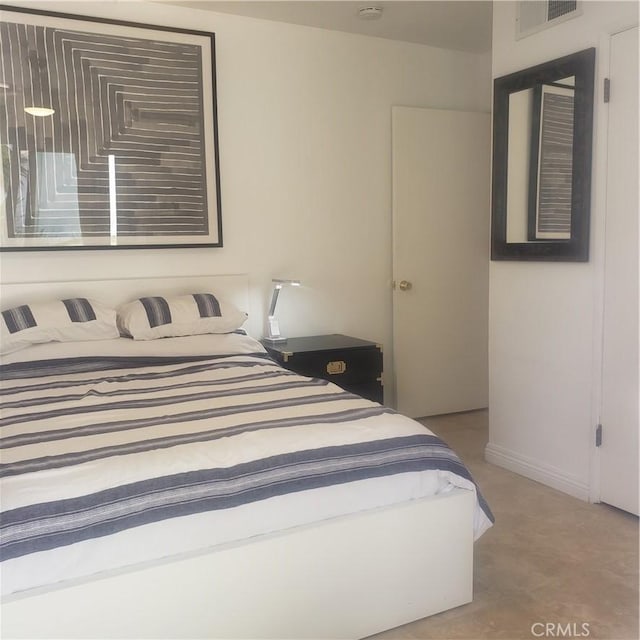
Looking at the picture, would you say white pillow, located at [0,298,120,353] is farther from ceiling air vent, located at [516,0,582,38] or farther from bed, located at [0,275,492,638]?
ceiling air vent, located at [516,0,582,38]

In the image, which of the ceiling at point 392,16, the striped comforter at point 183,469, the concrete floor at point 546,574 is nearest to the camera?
the striped comforter at point 183,469

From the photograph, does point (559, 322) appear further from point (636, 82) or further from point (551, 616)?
point (551, 616)

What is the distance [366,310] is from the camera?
4.05 meters

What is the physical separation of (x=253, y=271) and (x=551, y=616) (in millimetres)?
2332

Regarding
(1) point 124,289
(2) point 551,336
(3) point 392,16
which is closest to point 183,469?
(1) point 124,289

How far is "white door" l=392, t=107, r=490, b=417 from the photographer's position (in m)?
4.05

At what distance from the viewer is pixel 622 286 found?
105 inches

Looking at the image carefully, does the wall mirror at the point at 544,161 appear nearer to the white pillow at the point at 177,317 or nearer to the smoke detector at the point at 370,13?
the smoke detector at the point at 370,13

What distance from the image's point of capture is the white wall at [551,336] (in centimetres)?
275

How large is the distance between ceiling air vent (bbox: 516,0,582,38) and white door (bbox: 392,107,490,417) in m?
1.01

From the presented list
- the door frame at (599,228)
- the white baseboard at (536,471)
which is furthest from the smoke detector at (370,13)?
the white baseboard at (536,471)

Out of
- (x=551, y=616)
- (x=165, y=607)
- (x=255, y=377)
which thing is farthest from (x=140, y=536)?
(x=551, y=616)

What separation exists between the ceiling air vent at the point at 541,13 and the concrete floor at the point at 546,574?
7.04 ft

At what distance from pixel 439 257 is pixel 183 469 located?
9.40 feet
